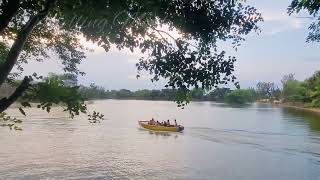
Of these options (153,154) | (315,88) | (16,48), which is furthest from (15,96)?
(315,88)

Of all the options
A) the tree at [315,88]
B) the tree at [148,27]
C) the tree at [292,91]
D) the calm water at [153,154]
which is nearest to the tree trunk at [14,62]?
the tree at [148,27]

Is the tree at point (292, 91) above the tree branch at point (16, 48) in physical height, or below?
above

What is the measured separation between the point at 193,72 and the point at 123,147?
1500 inches

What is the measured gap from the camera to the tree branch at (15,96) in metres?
3.86

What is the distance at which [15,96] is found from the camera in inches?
155

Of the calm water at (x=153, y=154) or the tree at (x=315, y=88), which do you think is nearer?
the calm water at (x=153, y=154)

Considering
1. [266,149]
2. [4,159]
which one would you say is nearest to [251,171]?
[266,149]

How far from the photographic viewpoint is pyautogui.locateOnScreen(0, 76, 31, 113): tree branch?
12.6 feet

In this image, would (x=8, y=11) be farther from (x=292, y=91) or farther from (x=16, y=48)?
(x=292, y=91)

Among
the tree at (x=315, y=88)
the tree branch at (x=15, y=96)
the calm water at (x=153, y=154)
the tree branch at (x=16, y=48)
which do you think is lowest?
the calm water at (x=153, y=154)

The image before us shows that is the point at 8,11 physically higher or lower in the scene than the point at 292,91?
lower

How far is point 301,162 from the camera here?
36.7 metres

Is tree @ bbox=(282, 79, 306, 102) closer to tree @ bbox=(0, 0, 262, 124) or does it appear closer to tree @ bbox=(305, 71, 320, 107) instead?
tree @ bbox=(305, 71, 320, 107)

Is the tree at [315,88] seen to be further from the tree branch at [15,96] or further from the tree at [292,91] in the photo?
the tree branch at [15,96]
